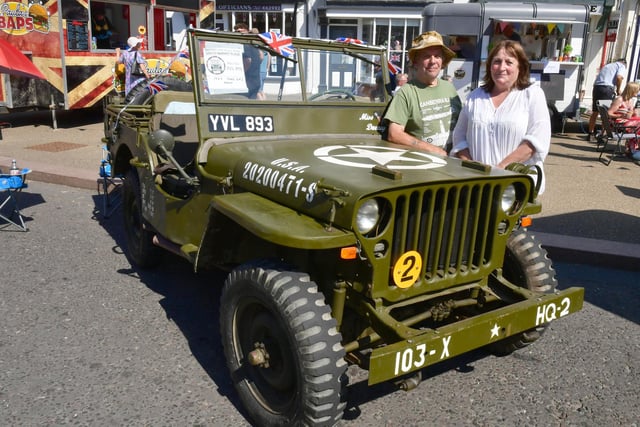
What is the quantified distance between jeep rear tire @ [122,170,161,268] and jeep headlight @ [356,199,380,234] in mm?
2566

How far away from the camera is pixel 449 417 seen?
3.06 m

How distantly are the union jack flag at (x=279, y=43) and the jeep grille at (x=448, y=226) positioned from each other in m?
1.70

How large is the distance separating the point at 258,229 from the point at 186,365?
1.30 meters

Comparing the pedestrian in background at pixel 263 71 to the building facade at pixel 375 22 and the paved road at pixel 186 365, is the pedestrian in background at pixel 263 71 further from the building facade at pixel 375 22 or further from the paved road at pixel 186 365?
the building facade at pixel 375 22

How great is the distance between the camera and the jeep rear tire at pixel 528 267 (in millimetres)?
3330

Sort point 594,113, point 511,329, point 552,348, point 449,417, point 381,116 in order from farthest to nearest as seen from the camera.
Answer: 1. point 594,113
2. point 381,116
3. point 552,348
4. point 449,417
5. point 511,329

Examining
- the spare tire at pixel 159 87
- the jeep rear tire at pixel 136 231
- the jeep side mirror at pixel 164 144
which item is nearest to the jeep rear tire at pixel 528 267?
the jeep side mirror at pixel 164 144

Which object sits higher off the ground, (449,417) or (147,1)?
(147,1)

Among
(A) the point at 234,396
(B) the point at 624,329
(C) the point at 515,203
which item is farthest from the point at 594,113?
(A) the point at 234,396

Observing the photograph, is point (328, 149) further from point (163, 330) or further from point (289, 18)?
point (289, 18)

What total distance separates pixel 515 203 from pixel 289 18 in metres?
17.2

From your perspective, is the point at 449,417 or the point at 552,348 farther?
the point at 552,348

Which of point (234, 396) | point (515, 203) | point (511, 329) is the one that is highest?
point (515, 203)

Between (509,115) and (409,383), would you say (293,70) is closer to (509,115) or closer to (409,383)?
(509,115)
